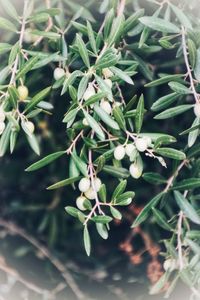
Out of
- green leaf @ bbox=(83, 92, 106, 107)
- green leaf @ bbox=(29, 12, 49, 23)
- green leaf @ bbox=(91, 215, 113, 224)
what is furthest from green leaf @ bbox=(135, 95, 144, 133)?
green leaf @ bbox=(29, 12, 49, 23)

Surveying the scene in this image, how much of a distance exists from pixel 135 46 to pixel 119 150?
397 millimetres

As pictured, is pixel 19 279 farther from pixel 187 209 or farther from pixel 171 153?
pixel 171 153

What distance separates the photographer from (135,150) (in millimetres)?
1114

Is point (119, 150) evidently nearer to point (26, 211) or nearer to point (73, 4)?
point (73, 4)

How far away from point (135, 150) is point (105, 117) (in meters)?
0.10

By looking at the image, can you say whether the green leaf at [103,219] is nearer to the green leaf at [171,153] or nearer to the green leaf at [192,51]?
the green leaf at [171,153]

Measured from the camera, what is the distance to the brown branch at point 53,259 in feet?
6.31

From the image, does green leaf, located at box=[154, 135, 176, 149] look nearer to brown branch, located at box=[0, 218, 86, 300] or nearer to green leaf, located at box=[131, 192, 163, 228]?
green leaf, located at box=[131, 192, 163, 228]

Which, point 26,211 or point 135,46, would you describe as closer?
point 135,46

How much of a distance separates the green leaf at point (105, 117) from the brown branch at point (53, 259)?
93cm

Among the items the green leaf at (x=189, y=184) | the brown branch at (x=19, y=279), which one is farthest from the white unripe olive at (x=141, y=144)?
the brown branch at (x=19, y=279)

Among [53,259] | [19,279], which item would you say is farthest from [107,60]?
[53,259]

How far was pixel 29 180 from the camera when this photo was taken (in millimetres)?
2053

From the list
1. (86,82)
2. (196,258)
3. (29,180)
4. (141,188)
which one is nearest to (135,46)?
(86,82)
